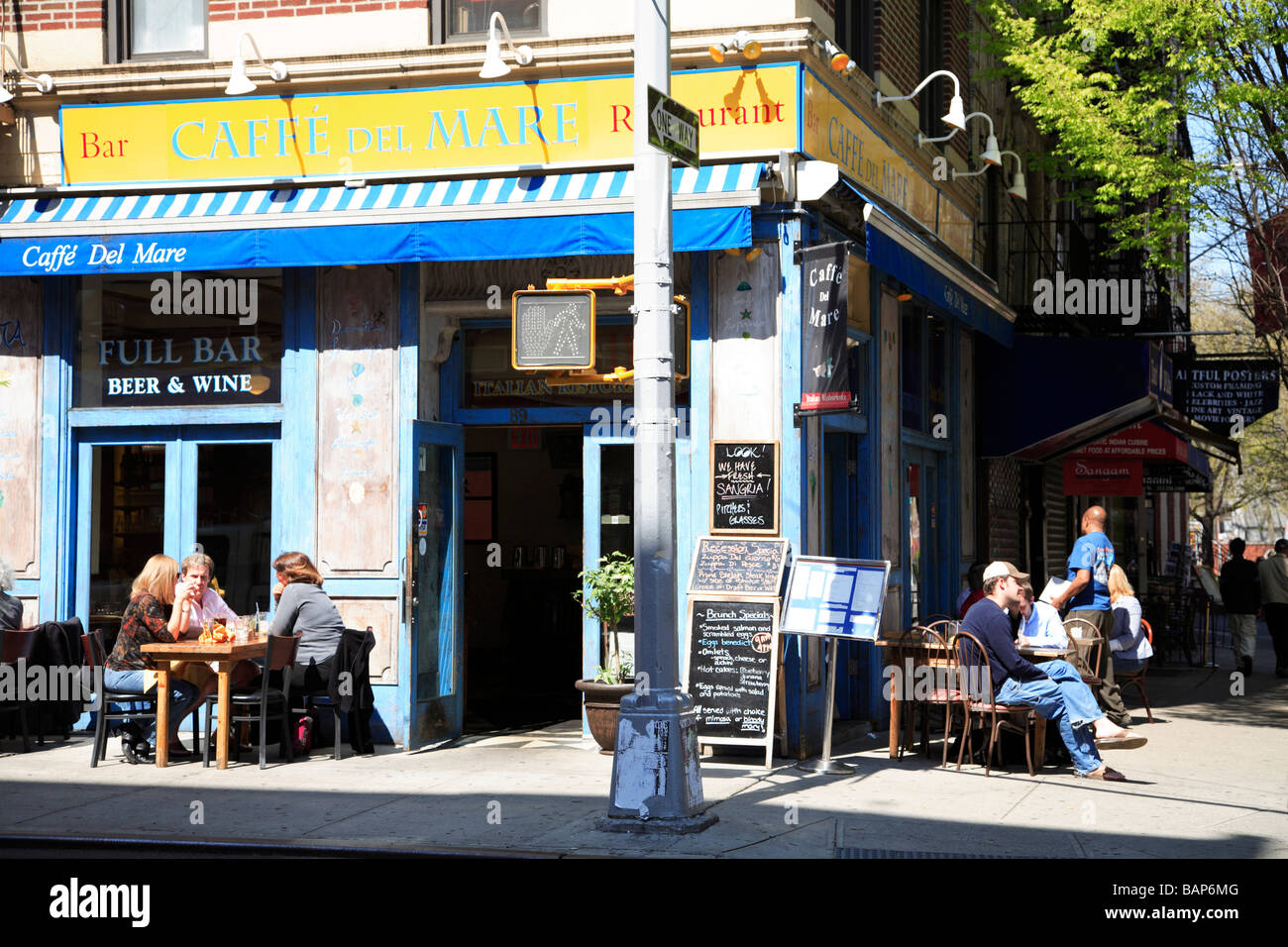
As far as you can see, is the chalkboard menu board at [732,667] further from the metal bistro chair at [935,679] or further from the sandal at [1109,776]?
the sandal at [1109,776]

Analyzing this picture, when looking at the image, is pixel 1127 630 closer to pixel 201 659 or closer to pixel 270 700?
pixel 270 700

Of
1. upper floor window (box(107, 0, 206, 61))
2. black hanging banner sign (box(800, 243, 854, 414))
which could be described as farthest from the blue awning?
upper floor window (box(107, 0, 206, 61))

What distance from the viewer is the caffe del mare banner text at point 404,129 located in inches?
426

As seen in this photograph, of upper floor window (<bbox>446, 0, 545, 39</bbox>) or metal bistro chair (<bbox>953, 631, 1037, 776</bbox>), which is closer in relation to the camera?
metal bistro chair (<bbox>953, 631, 1037, 776</bbox>)

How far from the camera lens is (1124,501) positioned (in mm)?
28688

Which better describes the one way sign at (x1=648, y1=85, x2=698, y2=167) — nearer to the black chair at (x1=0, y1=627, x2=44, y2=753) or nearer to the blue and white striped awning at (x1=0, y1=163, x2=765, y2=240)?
the blue and white striped awning at (x1=0, y1=163, x2=765, y2=240)

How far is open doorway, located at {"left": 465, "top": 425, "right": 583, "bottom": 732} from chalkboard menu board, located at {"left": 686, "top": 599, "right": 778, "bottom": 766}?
6.73 meters

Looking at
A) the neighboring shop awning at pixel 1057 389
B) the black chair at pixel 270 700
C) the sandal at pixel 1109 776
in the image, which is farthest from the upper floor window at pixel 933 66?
the black chair at pixel 270 700

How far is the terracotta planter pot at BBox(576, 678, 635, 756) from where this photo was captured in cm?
1047

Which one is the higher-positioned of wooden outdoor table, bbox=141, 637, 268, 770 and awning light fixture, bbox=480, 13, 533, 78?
awning light fixture, bbox=480, 13, 533, 78
